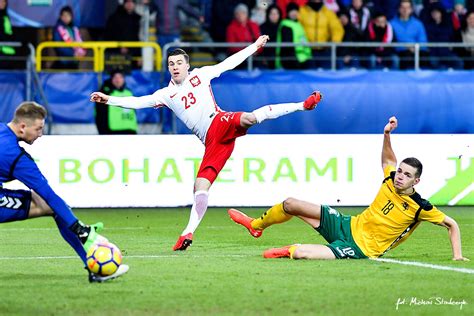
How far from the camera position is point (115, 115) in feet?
71.3

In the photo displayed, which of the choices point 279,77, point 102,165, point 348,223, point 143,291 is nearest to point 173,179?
point 102,165

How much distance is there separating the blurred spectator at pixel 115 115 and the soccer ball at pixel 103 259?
1118 centimetres

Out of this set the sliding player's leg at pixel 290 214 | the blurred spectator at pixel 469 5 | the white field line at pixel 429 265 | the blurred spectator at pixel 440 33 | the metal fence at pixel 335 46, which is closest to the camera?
the white field line at pixel 429 265

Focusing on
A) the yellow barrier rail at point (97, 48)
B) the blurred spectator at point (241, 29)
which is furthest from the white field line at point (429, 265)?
the blurred spectator at point (241, 29)

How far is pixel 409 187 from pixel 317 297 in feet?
8.90

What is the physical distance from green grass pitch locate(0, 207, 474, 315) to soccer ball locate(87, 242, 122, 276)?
146mm

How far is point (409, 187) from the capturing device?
12148mm

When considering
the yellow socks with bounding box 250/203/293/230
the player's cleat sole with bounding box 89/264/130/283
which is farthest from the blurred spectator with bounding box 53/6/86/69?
the player's cleat sole with bounding box 89/264/130/283

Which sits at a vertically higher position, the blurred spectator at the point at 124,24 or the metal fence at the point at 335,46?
the blurred spectator at the point at 124,24

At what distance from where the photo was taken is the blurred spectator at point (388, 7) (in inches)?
999

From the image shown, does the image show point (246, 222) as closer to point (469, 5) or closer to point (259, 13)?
point (259, 13)

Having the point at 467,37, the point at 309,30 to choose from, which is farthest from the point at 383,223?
the point at 467,37

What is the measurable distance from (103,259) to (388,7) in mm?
16269

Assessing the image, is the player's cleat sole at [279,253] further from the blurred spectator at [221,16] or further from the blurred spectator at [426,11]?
the blurred spectator at [426,11]
